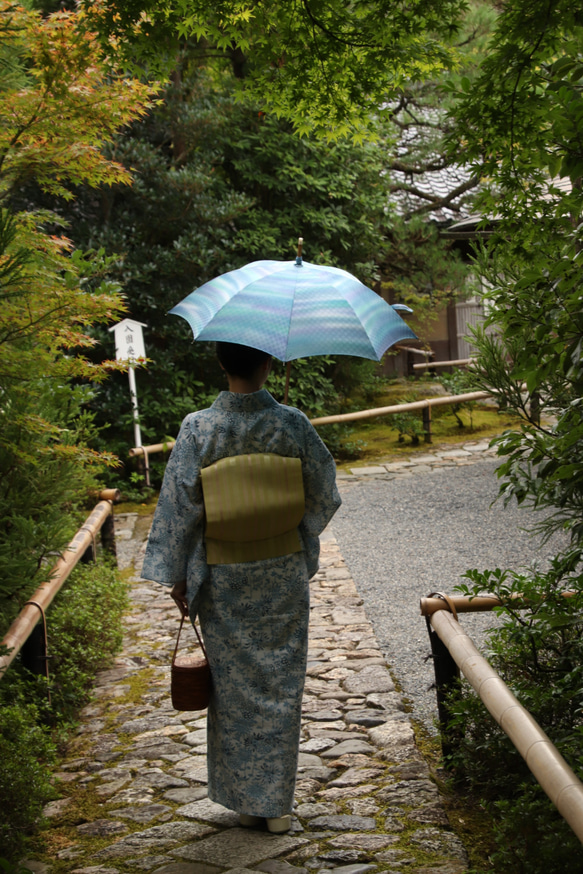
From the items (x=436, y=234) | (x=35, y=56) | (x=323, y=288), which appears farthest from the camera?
(x=436, y=234)

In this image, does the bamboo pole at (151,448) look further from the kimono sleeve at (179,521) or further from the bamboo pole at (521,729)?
the bamboo pole at (521,729)

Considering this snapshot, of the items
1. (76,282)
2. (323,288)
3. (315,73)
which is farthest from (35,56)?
(323,288)

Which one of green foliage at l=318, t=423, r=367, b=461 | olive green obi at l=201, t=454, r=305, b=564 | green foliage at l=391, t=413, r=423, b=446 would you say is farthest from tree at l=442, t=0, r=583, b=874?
green foliage at l=391, t=413, r=423, b=446

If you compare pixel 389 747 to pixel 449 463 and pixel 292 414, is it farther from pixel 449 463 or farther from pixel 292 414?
pixel 449 463

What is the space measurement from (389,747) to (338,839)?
796 millimetres

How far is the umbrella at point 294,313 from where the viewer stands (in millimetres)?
2984

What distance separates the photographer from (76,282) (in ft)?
14.1

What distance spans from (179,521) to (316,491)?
579 millimetres

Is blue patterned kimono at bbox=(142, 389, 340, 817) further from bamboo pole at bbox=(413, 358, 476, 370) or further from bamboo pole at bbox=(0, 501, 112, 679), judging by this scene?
bamboo pole at bbox=(413, 358, 476, 370)

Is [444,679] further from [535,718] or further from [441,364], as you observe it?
[441,364]

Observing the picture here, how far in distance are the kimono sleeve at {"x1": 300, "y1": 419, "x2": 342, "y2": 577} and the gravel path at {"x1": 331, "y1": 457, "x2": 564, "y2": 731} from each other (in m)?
1.41

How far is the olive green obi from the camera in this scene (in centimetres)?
291

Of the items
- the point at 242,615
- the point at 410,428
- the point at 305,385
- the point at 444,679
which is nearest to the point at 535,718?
the point at 444,679

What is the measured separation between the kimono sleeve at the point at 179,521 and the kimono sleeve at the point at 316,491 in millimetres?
451
